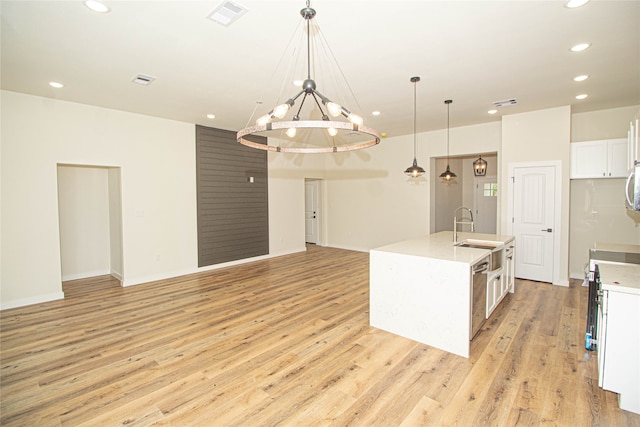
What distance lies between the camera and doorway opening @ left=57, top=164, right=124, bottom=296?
18.1 ft

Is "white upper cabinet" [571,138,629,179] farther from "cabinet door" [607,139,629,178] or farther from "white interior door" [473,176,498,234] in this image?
"white interior door" [473,176,498,234]

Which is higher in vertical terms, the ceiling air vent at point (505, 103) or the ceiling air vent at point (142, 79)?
→ the ceiling air vent at point (505, 103)

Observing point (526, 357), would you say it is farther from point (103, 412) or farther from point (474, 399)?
point (103, 412)

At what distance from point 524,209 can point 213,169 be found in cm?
601

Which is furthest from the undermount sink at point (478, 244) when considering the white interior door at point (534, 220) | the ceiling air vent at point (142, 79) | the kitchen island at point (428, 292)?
the ceiling air vent at point (142, 79)

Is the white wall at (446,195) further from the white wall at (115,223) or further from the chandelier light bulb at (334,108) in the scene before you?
the white wall at (115,223)

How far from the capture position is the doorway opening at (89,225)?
553 cm

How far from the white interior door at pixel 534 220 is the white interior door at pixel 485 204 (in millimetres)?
3426

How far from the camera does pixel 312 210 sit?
9.52 meters

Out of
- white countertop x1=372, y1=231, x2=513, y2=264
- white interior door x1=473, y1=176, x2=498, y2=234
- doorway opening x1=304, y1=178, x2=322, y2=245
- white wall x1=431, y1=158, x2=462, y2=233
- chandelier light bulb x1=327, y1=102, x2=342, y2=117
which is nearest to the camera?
chandelier light bulb x1=327, y1=102, x2=342, y2=117

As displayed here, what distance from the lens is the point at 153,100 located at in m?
4.57

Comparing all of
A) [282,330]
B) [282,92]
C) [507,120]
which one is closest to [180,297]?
[282,330]

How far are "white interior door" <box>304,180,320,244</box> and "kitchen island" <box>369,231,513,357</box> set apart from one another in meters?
5.69

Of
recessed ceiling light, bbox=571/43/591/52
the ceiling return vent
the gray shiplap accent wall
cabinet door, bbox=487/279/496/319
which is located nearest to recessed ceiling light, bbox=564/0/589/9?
recessed ceiling light, bbox=571/43/591/52
